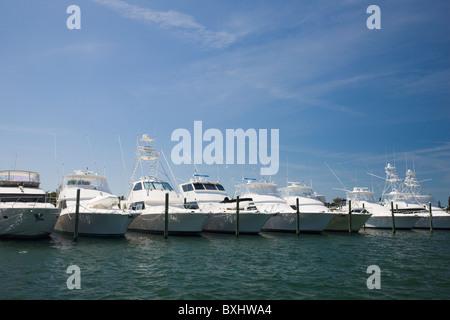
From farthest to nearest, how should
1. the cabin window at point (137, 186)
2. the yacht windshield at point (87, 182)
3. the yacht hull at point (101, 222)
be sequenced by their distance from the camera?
the cabin window at point (137, 186) < the yacht windshield at point (87, 182) < the yacht hull at point (101, 222)

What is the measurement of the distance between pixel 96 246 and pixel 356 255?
642 inches

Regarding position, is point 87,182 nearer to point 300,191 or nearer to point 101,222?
point 101,222

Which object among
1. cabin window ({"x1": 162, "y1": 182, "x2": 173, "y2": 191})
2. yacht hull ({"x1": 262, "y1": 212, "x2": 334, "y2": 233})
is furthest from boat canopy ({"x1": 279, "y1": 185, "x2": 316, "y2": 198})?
cabin window ({"x1": 162, "y1": 182, "x2": 173, "y2": 191})

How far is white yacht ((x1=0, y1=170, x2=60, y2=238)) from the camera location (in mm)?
21047

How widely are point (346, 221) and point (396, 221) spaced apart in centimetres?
1188

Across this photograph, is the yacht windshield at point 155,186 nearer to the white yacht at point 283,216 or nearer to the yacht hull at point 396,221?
the white yacht at point 283,216

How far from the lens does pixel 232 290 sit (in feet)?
37.6

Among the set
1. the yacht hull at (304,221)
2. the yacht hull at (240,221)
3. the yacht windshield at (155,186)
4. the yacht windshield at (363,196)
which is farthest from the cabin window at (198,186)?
the yacht windshield at (363,196)

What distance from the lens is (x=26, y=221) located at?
21328mm

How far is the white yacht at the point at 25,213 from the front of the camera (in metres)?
21.0

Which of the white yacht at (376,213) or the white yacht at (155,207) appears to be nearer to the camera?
the white yacht at (155,207)

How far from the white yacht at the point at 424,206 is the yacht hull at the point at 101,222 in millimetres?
39895
